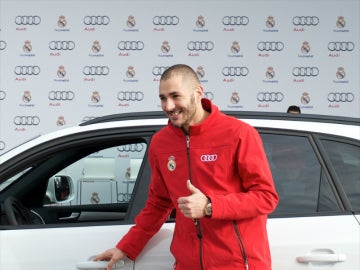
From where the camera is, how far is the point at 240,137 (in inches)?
91.7

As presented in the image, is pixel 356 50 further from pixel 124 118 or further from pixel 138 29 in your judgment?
pixel 124 118

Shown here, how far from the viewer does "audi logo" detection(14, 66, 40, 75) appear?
377 inches

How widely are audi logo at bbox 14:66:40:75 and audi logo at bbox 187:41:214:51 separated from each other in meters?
2.40

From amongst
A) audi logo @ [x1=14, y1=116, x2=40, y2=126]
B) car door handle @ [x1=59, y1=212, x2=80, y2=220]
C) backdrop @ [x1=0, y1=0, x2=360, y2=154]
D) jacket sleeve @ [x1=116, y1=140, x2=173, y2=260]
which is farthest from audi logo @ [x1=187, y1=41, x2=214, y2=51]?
jacket sleeve @ [x1=116, y1=140, x2=173, y2=260]

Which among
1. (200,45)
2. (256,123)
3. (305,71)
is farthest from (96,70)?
(256,123)

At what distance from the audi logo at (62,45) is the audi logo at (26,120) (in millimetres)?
1136

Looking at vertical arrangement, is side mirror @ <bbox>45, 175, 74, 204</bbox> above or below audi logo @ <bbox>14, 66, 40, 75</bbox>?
below

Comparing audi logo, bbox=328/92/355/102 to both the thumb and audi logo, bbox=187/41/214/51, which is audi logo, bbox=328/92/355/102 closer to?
audi logo, bbox=187/41/214/51

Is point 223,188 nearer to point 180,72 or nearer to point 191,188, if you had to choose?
point 191,188

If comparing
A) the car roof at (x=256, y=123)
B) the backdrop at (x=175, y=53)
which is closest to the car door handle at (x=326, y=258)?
the car roof at (x=256, y=123)

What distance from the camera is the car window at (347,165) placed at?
278 centimetres

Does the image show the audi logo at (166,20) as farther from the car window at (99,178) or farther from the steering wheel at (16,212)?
the steering wheel at (16,212)

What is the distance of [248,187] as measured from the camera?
7.64 feet

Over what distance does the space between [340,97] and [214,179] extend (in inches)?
303
